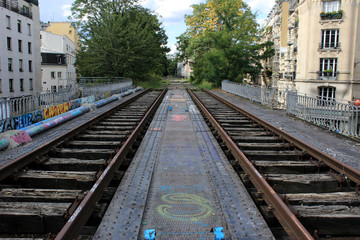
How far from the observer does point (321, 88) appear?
33.9 meters

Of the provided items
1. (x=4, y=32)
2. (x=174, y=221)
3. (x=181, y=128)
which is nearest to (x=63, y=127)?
(x=181, y=128)

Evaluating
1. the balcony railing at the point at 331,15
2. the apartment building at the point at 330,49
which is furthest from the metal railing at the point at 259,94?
the balcony railing at the point at 331,15

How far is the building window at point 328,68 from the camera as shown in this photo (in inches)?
1288

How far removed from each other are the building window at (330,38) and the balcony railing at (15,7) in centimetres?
3629

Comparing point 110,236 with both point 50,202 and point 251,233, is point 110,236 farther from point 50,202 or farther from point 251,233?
point 251,233

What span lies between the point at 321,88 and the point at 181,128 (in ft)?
90.8

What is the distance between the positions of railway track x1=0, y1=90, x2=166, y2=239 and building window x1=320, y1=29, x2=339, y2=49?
101 ft

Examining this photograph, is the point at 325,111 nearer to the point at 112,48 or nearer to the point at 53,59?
the point at 112,48

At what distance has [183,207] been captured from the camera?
454 cm

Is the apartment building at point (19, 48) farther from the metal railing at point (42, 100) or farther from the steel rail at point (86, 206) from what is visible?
the steel rail at point (86, 206)

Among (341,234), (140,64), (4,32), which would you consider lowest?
(341,234)

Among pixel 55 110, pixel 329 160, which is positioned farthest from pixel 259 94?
pixel 329 160

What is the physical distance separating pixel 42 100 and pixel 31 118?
1.73 meters

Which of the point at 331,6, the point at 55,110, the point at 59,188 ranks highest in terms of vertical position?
the point at 331,6
